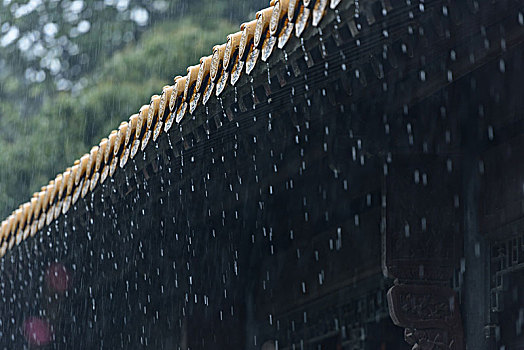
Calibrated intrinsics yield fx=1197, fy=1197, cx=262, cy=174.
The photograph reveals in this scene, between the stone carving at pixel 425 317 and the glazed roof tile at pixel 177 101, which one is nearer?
the glazed roof tile at pixel 177 101

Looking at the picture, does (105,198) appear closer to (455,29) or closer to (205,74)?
(205,74)

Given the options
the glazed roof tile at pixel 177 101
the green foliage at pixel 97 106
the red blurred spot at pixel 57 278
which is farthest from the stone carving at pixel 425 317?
the green foliage at pixel 97 106

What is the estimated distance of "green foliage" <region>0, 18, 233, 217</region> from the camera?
22.2 meters

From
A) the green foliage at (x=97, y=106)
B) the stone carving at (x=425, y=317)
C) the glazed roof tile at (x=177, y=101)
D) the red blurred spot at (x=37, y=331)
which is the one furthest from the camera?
the green foliage at (x=97, y=106)

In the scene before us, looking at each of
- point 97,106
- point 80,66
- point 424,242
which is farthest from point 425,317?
point 80,66

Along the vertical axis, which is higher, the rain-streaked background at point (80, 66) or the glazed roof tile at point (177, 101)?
the rain-streaked background at point (80, 66)

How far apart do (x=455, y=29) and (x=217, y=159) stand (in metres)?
1.76

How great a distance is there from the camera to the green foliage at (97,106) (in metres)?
22.2

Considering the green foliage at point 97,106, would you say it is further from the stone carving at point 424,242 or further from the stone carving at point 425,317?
the stone carving at point 425,317

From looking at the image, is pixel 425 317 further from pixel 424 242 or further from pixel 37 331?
pixel 37 331

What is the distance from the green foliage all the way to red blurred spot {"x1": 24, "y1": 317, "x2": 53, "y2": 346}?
1300 cm

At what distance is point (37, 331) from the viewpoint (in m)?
8.86

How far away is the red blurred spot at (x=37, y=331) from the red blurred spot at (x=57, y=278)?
830 millimetres

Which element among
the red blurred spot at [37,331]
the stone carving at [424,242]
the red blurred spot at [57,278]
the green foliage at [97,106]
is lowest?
the stone carving at [424,242]
